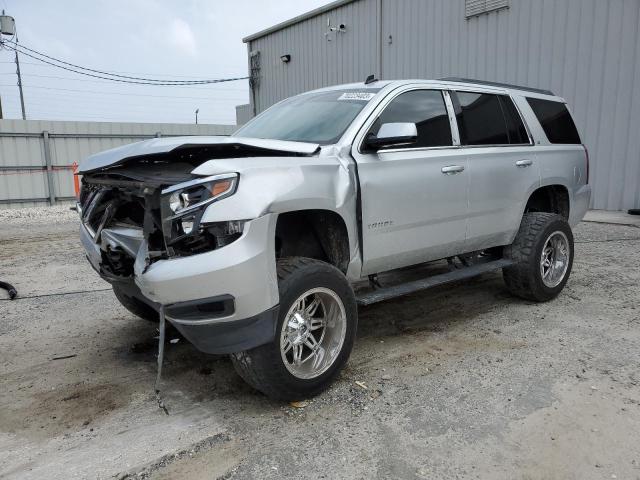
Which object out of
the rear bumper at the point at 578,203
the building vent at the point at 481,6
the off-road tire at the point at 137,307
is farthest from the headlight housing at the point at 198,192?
the building vent at the point at 481,6

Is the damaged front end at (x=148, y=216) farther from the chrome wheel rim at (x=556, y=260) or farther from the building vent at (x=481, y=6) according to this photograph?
the building vent at (x=481, y=6)

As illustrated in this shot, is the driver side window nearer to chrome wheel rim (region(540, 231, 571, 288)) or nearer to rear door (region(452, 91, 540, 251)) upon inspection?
rear door (region(452, 91, 540, 251))

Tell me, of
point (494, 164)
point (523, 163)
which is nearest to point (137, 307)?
point (494, 164)

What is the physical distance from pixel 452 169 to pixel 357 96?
94 cm

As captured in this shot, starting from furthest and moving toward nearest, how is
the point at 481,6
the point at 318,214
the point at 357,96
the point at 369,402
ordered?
the point at 481,6 < the point at 357,96 < the point at 318,214 < the point at 369,402

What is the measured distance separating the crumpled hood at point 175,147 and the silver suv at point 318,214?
0.05 ft

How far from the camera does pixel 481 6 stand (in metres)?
12.7

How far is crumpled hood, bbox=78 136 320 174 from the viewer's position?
2.98 m

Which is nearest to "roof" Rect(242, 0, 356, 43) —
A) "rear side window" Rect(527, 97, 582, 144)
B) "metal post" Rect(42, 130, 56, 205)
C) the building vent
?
the building vent

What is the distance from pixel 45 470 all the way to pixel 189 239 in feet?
4.36

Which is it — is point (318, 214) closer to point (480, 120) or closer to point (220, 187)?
point (220, 187)

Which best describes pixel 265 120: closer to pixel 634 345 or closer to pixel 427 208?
pixel 427 208

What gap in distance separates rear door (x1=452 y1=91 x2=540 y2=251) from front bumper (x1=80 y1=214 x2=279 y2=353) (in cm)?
221

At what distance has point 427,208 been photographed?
4.01 meters
